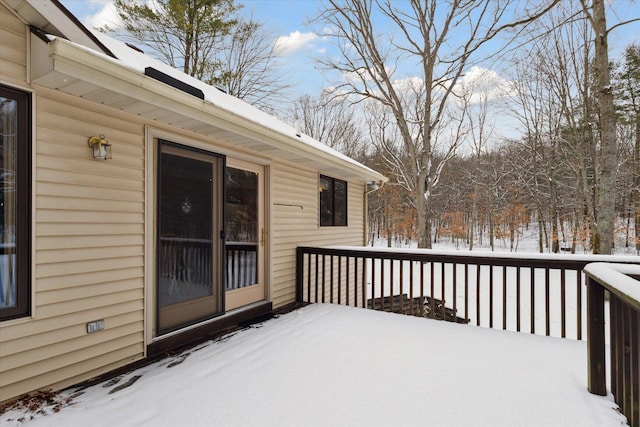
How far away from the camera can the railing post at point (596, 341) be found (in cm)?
213

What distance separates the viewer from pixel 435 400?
2.12 m

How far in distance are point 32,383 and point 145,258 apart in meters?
1.16

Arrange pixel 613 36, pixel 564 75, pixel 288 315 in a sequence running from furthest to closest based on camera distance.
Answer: pixel 564 75, pixel 613 36, pixel 288 315

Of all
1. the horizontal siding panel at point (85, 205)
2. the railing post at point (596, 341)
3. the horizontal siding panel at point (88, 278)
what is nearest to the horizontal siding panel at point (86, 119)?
the horizontal siding panel at point (85, 205)

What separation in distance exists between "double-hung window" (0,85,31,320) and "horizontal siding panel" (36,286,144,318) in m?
0.12

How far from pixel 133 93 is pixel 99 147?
0.57m

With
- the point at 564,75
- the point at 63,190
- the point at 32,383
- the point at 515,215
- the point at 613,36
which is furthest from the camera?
the point at 515,215

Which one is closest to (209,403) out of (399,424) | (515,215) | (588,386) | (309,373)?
(309,373)

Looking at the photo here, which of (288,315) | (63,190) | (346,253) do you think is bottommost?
(288,315)

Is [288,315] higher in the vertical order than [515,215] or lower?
lower

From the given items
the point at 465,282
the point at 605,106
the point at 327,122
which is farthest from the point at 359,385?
the point at 327,122

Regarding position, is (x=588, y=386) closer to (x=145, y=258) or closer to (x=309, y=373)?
(x=309, y=373)

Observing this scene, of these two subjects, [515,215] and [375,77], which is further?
[515,215]

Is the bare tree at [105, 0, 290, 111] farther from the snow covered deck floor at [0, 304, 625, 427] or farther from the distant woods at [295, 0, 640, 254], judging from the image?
the snow covered deck floor at [0, 304, 625, 427]
